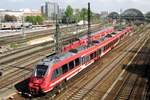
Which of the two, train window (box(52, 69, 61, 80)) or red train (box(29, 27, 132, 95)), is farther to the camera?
train window (box(52, 69, 61, 80))

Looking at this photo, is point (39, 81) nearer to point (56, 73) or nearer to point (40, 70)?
point (40, 70)

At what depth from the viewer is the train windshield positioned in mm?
25562

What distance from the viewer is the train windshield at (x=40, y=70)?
1006 inches

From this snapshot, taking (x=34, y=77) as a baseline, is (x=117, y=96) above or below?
below

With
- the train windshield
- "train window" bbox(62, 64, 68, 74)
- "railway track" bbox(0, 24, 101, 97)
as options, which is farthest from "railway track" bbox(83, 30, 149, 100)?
"railway track" bbox(0, 24, 101, 97)

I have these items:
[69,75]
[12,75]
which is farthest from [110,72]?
[12,75]

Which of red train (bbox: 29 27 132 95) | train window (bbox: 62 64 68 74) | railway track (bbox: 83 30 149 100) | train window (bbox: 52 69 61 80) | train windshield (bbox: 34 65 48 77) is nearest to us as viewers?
red train (bbox: 29 27 132 95)

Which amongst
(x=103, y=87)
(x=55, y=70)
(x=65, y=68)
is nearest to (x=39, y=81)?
(x=55, y=70)

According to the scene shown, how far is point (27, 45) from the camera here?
66188 millimetres

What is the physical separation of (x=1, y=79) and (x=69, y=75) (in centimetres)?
935

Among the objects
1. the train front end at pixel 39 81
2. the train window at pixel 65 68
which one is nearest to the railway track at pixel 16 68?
the train front end at pixel 39 81

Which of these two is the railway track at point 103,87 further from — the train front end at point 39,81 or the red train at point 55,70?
the train front end at point 39,81

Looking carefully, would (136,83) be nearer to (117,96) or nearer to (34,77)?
(117,96)

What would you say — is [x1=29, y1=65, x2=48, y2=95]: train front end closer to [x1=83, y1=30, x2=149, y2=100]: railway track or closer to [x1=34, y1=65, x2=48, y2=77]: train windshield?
[x1=34, y1=65, x2=48, y2=77]: train windshield
